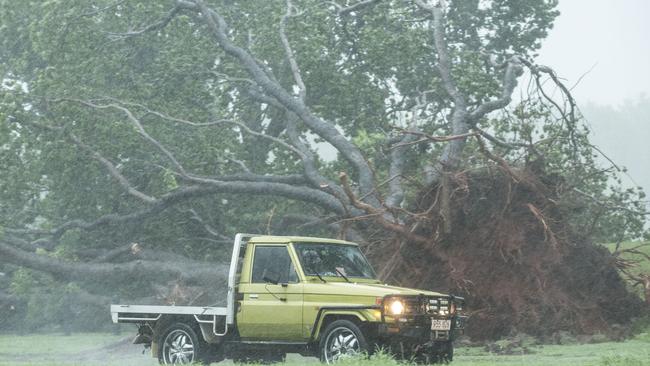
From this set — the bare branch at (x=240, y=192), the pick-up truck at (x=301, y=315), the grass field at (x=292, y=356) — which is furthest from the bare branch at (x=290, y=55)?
the pick-up truck at (x=301, y=315)

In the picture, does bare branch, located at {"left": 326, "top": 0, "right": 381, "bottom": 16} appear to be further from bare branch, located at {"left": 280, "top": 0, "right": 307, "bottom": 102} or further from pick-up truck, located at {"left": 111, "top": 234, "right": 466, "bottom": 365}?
pick-up truck, located at {"left": 111, "top": 234, "right": 466, "bottom": 365}

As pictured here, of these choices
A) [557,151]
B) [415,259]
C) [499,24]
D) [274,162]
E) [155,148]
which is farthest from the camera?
[499,24]

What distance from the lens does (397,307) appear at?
43.2ft

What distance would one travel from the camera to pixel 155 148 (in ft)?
91.0

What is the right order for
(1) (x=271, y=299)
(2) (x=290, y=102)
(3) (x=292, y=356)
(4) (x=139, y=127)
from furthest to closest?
(2) (x=290, y=102)
(4) (x=139, y=127)
(3) (x=292, y=356)
(1) (x=271, y=299)

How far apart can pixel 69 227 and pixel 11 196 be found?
170 cm

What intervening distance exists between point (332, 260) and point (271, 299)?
3.51ft

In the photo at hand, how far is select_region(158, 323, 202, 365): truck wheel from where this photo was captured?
1487 cm

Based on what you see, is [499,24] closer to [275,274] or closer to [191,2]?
[191,2]

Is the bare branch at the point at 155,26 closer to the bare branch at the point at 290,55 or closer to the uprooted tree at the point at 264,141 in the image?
the uprooted tree at the point at 264,141

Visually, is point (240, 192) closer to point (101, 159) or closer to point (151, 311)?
point (101, 159)

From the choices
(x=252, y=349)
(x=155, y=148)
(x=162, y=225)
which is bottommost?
(x=252, y=349)

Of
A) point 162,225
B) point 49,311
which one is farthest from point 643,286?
point 49,311

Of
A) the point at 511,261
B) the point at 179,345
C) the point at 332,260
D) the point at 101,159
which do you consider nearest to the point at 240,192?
the point at 101,159
